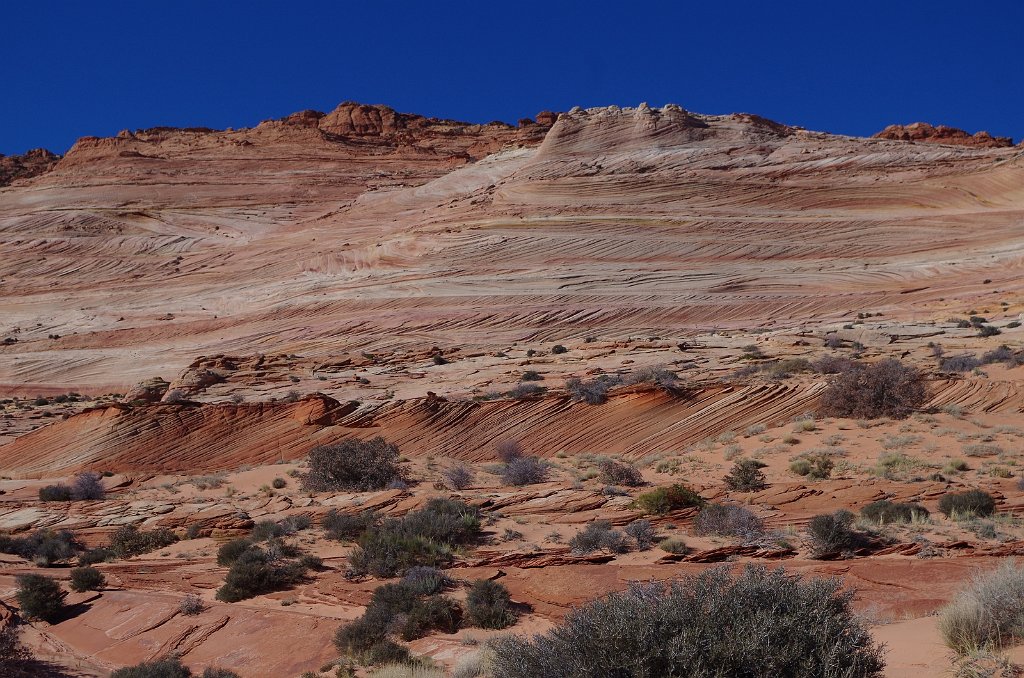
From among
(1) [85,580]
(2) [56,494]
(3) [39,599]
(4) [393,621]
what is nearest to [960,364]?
(4) [393,621]

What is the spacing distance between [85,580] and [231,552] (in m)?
1.70

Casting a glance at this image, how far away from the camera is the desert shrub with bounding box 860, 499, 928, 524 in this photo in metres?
9.40

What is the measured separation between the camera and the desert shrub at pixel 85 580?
9805 mm

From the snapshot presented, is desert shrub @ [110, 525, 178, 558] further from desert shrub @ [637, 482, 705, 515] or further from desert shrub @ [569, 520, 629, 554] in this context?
desert shrub @ [637, 482, 705, 515]

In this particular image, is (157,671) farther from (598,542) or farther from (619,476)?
(619,476)

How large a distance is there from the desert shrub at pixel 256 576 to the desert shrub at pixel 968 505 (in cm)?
741

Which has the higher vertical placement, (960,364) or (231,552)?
(960,364)

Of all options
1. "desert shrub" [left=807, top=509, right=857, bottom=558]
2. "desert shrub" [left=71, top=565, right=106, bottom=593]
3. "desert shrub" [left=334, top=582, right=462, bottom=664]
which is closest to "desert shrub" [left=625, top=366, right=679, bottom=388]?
"desert shrub" [left=807, top=509, right=857, bottom=558]

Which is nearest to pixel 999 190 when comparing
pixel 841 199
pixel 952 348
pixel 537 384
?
pixel 841 199

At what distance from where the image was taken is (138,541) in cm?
1153

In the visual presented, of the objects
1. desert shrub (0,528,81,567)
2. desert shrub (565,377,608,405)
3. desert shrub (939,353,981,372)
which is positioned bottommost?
desert shrub (0,528,81,567)

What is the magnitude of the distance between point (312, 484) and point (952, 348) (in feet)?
53.6

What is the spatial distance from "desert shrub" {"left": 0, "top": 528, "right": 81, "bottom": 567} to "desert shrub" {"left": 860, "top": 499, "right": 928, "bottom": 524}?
412 inches

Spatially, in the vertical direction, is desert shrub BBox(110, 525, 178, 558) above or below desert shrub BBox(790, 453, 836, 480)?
above
